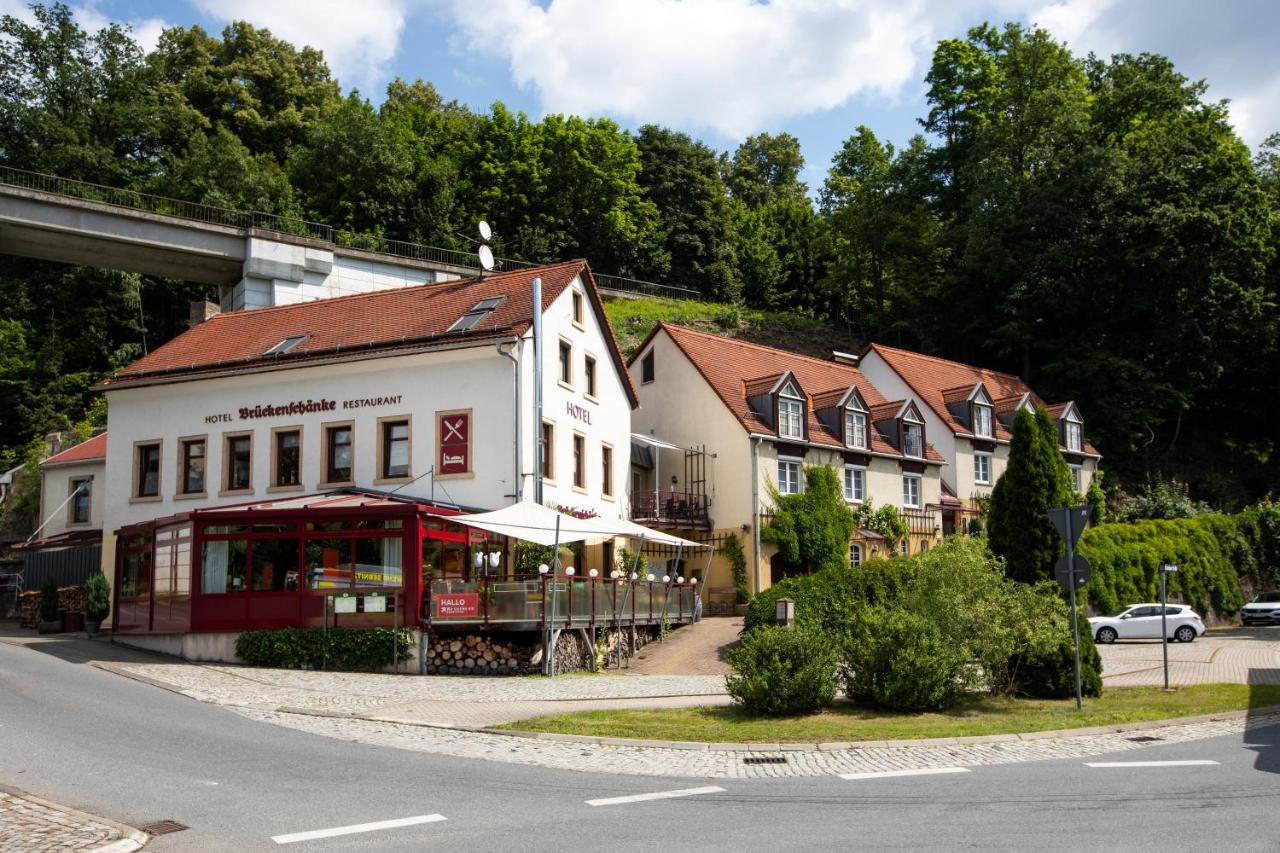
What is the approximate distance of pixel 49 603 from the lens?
32.3 meters

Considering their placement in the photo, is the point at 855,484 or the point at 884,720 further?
the point at 855,484

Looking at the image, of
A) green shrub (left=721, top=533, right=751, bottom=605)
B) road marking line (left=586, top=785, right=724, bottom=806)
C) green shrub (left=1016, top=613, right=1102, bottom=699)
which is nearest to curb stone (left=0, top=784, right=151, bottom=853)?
road marking line (left=586, top=785, right=724, bottom=806)

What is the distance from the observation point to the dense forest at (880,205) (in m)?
53.9

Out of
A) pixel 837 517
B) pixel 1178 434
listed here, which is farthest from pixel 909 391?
pixel 1178 434

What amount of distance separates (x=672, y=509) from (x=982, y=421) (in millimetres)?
17832

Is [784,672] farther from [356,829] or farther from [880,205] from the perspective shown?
[880,205]

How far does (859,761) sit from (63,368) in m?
48.6

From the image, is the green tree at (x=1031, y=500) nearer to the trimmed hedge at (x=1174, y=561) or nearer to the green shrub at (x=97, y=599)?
the trimmed hedge at (x=1174, y=561)

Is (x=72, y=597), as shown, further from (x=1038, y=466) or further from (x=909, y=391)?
(x=909, y=391)

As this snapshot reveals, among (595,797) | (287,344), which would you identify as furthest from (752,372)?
(595,797)

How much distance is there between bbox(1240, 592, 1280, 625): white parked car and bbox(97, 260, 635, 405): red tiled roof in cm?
2421

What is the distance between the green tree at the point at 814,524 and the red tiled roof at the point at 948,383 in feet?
31.5

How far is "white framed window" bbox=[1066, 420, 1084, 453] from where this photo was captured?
51406mm

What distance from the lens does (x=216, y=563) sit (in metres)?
25.4
